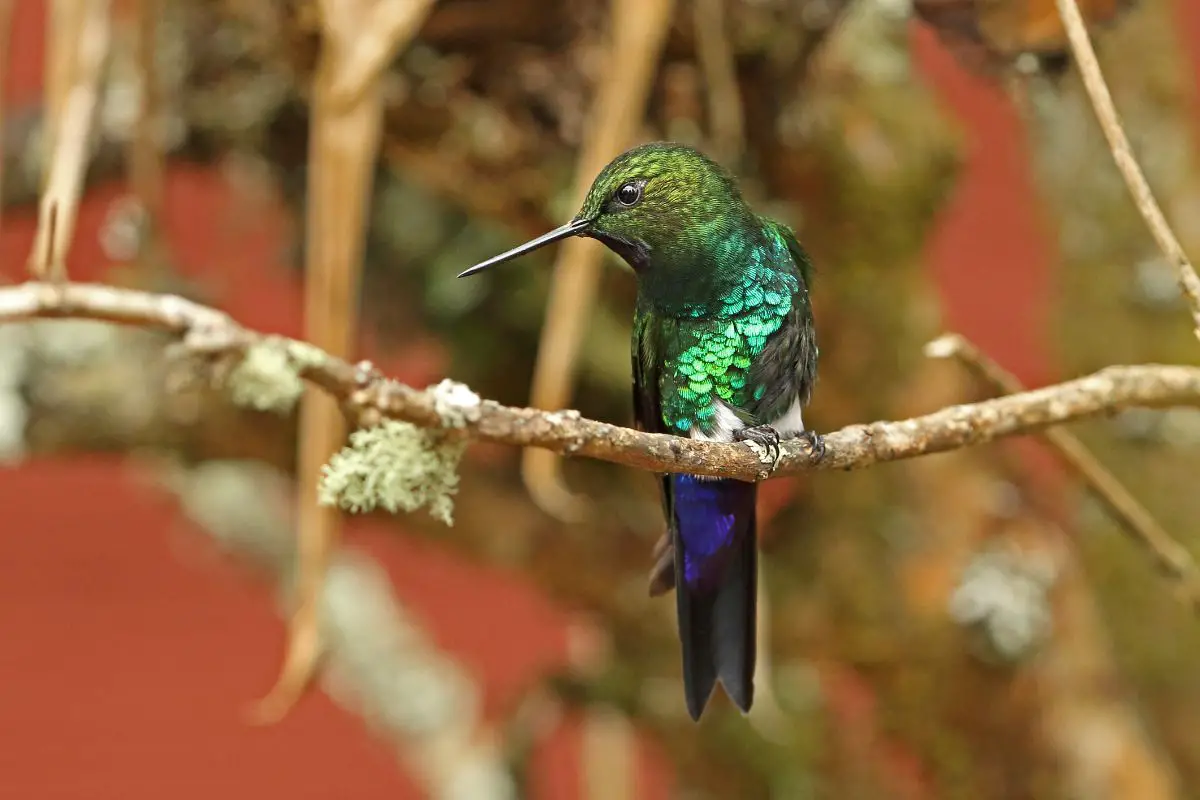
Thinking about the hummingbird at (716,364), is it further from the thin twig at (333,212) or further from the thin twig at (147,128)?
the thin twig at (147,128)

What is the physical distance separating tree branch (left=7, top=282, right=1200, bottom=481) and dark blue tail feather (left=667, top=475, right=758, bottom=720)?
106 mm

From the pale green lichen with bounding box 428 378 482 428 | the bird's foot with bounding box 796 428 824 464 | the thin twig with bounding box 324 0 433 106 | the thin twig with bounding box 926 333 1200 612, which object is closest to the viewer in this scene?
the pale green lichen with bounding box 428 378 482 428

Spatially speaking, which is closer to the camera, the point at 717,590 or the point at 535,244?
the point at 535,244

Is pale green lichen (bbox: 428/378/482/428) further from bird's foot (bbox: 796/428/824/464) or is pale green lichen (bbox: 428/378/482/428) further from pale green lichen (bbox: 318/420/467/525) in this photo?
bird's foot (bbox: 796/428/824/464)

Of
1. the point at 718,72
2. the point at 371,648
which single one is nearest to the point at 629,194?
the point at 718,72

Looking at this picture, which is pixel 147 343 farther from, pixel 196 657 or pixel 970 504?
pixel 196 657

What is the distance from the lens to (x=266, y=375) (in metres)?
0.69

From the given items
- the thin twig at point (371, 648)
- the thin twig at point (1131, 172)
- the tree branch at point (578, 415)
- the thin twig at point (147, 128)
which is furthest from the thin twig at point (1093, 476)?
the thin twig at point (371, 648)

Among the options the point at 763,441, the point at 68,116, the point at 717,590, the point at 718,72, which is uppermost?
the point at 718,72

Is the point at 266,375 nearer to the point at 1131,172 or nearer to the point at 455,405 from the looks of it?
the point at 455,405

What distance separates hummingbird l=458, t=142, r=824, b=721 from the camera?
30.0 inches

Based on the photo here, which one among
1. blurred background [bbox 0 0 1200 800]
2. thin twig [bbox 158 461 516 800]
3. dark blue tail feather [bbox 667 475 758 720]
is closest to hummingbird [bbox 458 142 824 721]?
dark blue tail feather [bbox 667 475 758 720]

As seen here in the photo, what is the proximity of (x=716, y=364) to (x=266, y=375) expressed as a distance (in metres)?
0.32

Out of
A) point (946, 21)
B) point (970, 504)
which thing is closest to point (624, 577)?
point (970, 504)
